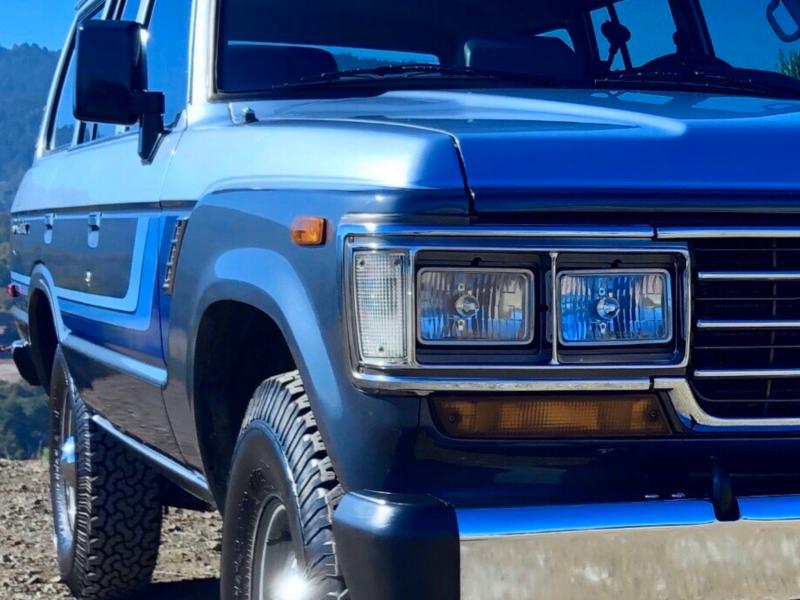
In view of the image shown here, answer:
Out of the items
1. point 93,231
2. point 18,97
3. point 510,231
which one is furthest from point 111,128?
point 18,97

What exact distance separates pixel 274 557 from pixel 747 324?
0.97 m

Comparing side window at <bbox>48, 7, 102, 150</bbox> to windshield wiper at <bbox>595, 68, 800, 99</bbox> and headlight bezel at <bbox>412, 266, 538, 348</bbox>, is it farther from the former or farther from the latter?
headlight bezel at <bbox>412, 266, 538, 348</bbox>

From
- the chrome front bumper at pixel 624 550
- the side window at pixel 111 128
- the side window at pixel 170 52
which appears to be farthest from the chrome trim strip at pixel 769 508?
the side window at pixel 111 128

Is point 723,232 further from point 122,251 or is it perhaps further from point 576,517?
point 122,251

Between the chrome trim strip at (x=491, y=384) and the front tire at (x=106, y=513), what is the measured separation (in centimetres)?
254

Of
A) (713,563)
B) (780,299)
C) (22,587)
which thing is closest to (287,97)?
(780,299)

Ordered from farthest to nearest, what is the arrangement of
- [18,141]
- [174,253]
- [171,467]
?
1. [18,141]
2. [171,467]
3. [174,253]

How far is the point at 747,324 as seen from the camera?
2.04 m

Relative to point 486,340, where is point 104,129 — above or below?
above

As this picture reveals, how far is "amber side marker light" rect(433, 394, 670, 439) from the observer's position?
1995 millimetres

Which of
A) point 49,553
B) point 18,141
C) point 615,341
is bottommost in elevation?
point 49,553

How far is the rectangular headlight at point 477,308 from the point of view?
6.46ft

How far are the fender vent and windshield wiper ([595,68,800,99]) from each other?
38.1 inches

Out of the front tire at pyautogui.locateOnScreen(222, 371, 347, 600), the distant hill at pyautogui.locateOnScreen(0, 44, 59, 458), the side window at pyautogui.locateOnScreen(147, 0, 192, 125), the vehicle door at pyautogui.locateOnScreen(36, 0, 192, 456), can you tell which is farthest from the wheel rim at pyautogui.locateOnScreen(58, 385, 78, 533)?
the front tire at pyautogui.locateOnScreen(222, 371, 347, 600)
